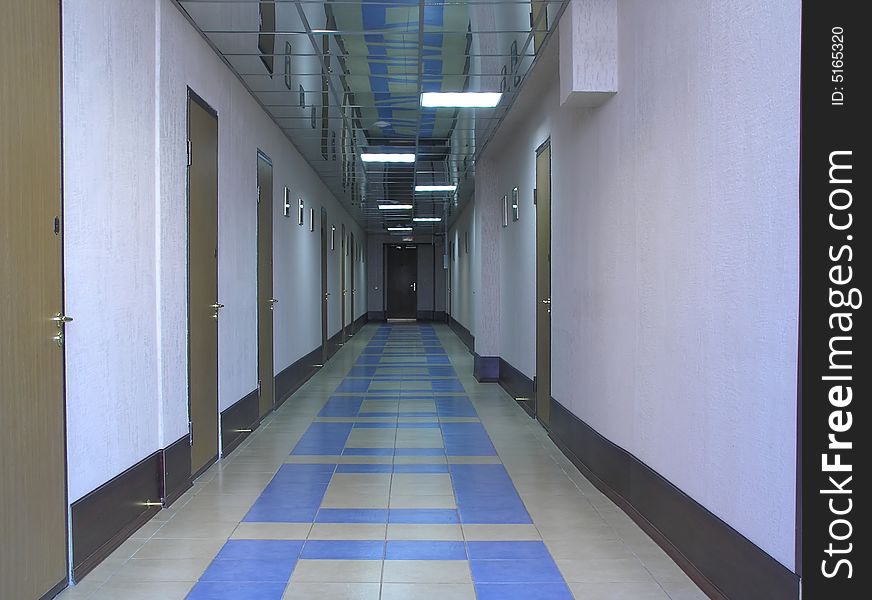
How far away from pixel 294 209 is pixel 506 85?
4149 mm

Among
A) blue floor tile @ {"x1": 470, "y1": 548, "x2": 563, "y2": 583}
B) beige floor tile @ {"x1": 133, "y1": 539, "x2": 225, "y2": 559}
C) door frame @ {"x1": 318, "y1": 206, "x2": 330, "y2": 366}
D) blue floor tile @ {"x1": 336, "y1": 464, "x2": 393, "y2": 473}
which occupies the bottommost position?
blue floor tile @ {"x1": 336, "y1": 464, "x2": 393, "y2": 473}

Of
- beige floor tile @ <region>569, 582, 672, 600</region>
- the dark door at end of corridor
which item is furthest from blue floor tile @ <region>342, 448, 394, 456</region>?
the dark door at end of corridor

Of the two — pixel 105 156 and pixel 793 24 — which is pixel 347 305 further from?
pixel 793 24

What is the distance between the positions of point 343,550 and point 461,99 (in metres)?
5.08

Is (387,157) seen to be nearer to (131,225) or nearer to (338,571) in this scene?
(131,225)

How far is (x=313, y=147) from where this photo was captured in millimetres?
10742

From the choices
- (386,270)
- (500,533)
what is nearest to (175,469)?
(500,533)

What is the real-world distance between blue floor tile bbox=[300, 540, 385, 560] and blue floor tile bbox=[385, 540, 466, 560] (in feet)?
0.19

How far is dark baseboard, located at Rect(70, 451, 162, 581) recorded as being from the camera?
3.83m

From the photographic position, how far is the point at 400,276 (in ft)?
102

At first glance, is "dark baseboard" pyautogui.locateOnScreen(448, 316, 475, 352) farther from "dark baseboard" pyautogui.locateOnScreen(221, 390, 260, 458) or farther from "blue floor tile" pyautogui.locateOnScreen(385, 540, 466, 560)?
"blue floor tile" pyautogui.locateOnScreen(385, 540, 466, 560)

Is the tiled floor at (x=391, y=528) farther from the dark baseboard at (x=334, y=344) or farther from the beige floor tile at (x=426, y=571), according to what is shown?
the dark baseboard at (x=334, y=344)

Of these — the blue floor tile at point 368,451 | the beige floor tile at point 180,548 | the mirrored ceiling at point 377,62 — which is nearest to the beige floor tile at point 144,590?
the beige floor tile at point 180,548
